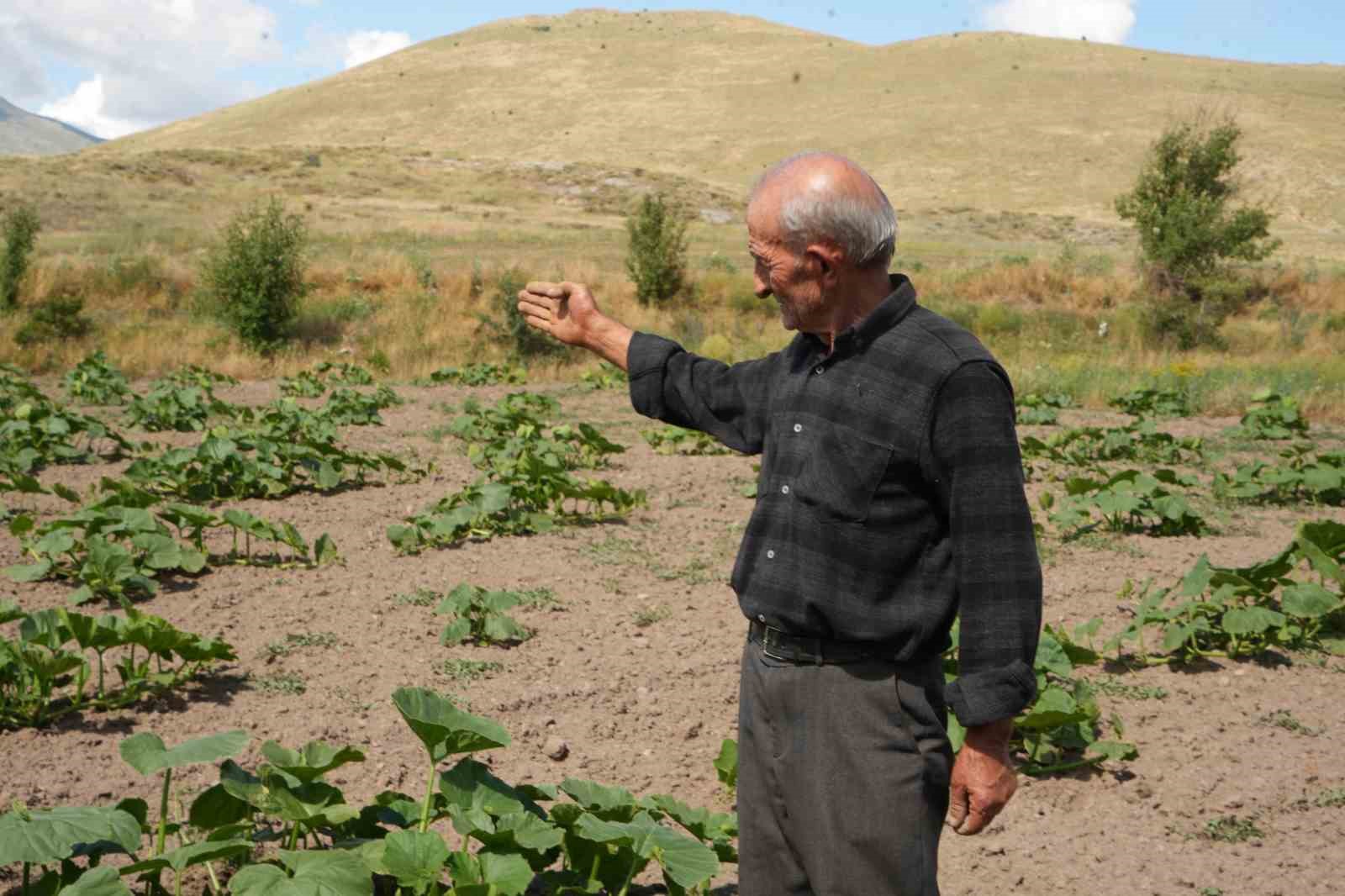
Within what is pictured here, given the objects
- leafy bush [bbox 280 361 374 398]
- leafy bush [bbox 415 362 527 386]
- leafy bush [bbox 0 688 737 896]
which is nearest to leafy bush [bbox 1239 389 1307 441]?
leafy bush [bbox 415 362 527 386]

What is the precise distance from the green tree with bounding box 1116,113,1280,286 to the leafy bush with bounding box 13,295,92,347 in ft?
53.0

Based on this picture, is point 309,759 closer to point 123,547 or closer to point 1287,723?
point 123,547

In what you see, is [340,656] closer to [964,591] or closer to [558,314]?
[558,314]

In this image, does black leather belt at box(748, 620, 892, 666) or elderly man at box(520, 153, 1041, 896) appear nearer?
elderly man at box(520, 153, 1041, 896)

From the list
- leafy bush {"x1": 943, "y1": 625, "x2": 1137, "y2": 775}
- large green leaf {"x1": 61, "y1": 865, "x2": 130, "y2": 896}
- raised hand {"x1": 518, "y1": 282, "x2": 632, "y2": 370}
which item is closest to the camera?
large green leaf {"x1": 61, "y1": 865, "x2": 130, "y2": 896}

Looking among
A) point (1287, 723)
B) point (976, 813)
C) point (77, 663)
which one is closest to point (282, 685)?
point (77, 663)

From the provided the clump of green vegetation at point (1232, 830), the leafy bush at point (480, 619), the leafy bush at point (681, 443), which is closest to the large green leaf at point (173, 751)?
the leafy bush at point (480, 619)

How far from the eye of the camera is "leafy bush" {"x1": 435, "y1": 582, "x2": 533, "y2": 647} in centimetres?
509

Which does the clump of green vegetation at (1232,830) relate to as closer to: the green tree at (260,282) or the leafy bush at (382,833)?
the leafy bush at (382,833)

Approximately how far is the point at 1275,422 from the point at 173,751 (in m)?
10.6

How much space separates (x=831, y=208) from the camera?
7.13 feet

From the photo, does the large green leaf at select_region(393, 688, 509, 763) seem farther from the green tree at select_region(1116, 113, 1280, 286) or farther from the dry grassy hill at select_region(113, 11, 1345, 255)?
the dry grassy hill at select_region(113, 11, 1345, 255)

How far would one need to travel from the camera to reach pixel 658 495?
27.3ft

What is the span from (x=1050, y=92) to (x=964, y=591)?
80.1 metres
